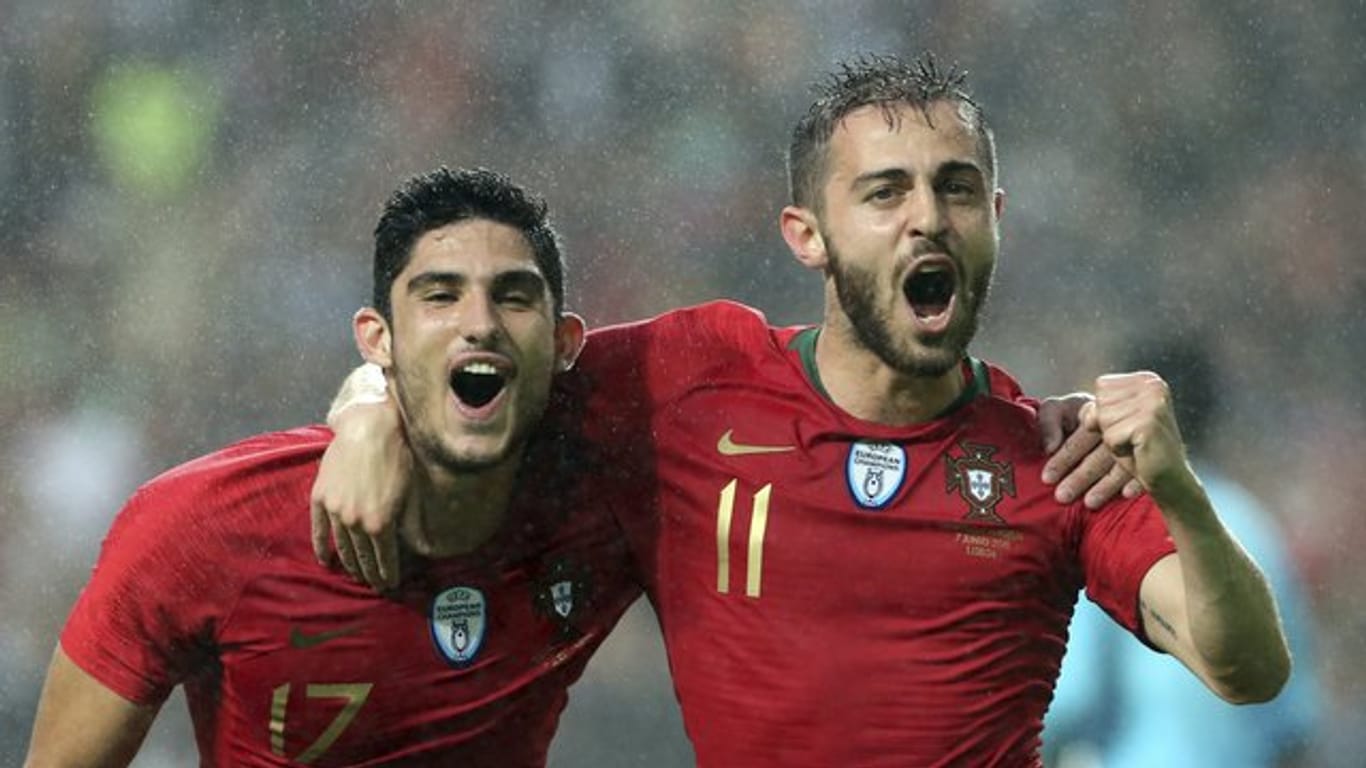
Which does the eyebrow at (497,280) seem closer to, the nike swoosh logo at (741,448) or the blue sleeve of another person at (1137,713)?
the nike swoosh logo at (741,448)

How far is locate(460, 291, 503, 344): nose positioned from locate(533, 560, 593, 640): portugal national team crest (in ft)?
1.46

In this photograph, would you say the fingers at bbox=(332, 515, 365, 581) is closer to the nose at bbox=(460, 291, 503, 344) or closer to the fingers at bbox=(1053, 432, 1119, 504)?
the nose at bbox=(460, 291, 503, 344)

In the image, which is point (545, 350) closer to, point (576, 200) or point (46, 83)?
point (576, 200)

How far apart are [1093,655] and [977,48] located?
3818 millimetres

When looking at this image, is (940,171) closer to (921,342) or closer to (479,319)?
(921,342)

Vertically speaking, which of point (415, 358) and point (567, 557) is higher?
point (415, 358)

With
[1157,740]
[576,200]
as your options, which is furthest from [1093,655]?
[576,200]

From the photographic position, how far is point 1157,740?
4656 millimetres

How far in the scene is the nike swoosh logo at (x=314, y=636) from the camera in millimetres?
3389

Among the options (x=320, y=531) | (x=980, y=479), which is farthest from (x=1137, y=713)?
(x=320, y=531)

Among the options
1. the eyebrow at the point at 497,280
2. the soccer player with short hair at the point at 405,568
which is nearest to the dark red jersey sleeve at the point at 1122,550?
the soccer player with short hair at the point at 405,568

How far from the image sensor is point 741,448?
3.47m

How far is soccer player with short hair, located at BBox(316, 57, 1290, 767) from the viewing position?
3.25 meters

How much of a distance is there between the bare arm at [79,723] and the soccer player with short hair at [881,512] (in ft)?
1.58
